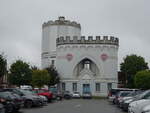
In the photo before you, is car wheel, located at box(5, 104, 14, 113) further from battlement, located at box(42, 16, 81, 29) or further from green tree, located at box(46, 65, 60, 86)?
battlement, located at box(42, 16, 81, 29)

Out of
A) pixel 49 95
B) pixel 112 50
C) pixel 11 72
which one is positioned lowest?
pixel 49 95

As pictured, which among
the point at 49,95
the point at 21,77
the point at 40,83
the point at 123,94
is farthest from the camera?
the point at 40,83

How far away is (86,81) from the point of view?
8288 cm

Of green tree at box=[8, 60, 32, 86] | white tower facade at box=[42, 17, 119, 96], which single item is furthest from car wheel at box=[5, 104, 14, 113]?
white tower facade at box=[42, 17, 119, 96]

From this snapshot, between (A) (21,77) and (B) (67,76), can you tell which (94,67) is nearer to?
(B) (67,76)

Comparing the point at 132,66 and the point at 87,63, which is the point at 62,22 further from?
the point at 132,66

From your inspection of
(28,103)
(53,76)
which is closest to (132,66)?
(53,76)

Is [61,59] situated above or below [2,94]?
above

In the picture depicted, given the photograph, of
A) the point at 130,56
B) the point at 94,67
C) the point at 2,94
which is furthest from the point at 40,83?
the point at 2,94

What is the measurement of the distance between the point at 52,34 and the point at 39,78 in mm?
21918

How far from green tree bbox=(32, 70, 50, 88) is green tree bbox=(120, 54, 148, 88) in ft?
66.0

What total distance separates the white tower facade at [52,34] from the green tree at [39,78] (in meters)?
17.9

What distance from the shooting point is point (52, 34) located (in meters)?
91.5

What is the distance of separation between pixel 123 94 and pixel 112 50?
164ft
